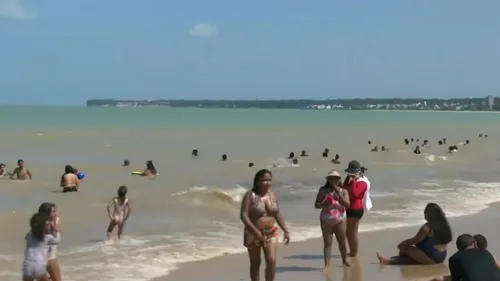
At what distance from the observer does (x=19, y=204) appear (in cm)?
1789

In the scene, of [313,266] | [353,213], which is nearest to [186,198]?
[313,266]

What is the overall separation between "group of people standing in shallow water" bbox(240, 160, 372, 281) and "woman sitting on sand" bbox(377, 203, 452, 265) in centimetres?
68

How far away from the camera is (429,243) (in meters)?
9.79

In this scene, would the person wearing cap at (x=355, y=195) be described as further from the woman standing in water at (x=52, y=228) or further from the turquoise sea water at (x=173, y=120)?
the turquoise sea water at (x=173, y=120)

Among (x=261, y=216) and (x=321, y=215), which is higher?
(x=261, y=216)

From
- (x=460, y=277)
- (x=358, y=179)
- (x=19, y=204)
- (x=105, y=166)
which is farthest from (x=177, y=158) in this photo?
(x=460, y=277)

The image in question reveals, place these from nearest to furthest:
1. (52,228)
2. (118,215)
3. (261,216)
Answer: (52,228)
(261,216)
(118,215)

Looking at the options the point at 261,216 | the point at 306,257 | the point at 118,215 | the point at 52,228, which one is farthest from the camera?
the point at 118,215

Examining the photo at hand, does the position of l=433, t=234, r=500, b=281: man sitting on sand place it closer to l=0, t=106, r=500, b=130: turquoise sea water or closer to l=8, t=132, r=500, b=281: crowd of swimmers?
l=8, t=132, r=500, b=281: crowd of swimmers

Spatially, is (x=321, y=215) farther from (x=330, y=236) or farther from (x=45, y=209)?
(x=45, y=209)

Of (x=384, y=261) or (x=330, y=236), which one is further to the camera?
(x=384, y=261)

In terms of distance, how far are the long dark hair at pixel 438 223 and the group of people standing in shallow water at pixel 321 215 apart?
0.92 metres

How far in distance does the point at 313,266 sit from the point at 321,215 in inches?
36.4

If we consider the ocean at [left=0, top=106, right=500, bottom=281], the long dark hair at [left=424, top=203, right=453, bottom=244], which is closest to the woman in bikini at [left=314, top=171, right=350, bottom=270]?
the long dark hair at [left=424, top=203, right=453, bottom=244]
